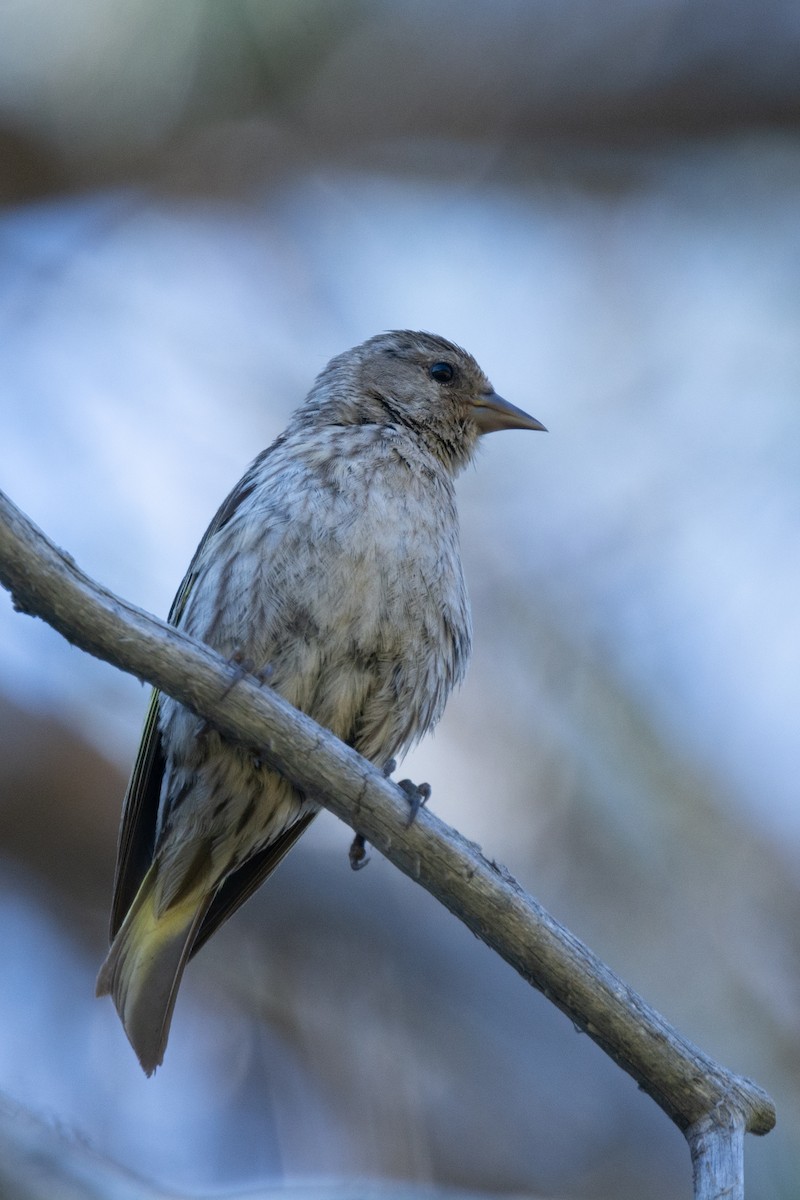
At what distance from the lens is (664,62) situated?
17.9ft

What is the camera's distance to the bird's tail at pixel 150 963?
372 cm

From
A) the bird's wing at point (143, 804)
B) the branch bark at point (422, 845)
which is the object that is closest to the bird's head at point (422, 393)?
the bird's wing at point (143, 804)

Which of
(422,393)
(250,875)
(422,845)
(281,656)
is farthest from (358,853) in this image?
(422,393)

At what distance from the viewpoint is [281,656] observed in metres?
3.79

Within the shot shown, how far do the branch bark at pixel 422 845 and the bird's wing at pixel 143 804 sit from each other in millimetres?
Answer: 1077

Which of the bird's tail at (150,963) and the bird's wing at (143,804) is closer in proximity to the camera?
the bird's tail at (150,963)

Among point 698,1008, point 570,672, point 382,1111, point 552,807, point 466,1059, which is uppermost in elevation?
point 570,672

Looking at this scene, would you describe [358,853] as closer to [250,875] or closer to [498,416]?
[250,875]

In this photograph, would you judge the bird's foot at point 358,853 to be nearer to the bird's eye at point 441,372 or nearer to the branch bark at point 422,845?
the branch bark at point 422,845

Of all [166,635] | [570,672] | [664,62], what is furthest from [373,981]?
[664,62]

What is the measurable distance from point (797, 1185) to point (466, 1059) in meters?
1.54

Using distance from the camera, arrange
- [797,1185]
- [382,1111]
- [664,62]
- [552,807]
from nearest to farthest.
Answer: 1. [797,1185]
2. [664,62]
3. [382,1111]
4. [552,807]

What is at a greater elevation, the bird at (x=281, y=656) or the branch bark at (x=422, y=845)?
the bird at (x=281, y=656)

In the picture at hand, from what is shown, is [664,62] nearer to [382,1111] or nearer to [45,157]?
[45,157]
